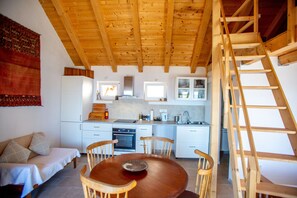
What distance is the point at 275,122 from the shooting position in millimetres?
2980

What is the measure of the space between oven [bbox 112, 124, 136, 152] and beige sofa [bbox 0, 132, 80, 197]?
1.22 metres

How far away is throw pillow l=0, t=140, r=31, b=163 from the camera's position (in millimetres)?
2409

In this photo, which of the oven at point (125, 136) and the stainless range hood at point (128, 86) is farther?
the stainless range hood at point (128, 86)

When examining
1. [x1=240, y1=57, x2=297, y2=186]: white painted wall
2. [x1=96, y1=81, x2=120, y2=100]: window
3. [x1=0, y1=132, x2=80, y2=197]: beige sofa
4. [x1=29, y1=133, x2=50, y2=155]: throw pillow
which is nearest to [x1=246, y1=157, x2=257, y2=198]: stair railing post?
[x1=240, y1=57, x2=297, y2=186]: white painted wall

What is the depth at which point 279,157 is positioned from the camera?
1.60m

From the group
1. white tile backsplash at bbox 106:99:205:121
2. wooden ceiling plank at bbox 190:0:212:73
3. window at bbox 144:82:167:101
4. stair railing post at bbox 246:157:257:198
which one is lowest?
stair railing post at bbox 246:157:257:198

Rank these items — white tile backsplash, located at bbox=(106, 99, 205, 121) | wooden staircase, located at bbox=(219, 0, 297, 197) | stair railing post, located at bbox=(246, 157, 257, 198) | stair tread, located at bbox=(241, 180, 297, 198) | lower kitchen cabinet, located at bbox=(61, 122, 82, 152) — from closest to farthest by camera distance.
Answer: stair railing post, located at bbox=(246, 157, 257, 198) < wooden staircase, located at bbox=(219, 0, 297, 197) < stair tread, located at bbox=(241, 180, 297, 198) < lower kitchen cabinet, located at bbox=(61, 122, 82, 152) < white tile backsplash, located at bbox=(106, 99, 205, 121)

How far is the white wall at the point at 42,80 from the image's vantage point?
8.95ft

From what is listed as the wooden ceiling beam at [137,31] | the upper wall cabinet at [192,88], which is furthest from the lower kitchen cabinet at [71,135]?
the upper wall cabinet at [192,88]

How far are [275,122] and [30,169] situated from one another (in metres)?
3.95

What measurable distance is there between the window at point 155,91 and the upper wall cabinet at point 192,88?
504 millimetres

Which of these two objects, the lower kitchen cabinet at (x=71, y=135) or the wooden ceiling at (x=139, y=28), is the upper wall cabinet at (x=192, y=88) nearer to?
the wooden ceiling at (x=139, y=28)

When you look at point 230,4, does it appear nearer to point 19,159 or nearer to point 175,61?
point 175,61

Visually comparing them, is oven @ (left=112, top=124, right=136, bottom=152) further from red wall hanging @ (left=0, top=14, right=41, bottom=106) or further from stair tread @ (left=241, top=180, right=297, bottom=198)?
stair tread @ (left=241, top=180, right=297, bottom=198)
